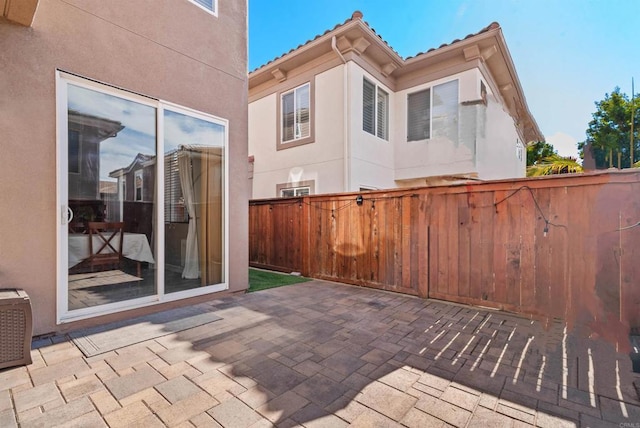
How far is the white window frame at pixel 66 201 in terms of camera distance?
312 cm

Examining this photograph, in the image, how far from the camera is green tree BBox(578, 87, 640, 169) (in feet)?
63.4

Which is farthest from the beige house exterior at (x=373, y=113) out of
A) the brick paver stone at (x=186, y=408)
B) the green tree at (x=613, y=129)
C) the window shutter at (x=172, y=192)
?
the green tree at (x=613, y=129)

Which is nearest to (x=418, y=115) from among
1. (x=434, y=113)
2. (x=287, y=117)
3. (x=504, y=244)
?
(x=434, y=113)

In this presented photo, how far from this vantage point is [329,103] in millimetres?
7711

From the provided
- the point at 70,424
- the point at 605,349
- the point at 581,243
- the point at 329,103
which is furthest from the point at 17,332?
the point at 329,103

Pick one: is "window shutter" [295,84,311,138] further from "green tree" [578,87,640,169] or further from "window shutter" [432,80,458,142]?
"green tree" [578,87,640,169]

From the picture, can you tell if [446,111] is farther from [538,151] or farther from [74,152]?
[538,151]

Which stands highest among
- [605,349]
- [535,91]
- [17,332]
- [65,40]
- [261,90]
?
[535,91]

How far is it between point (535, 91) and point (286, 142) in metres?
10.8

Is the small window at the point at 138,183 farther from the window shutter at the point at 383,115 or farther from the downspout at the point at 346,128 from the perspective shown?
the window shutter at the point at 383,115

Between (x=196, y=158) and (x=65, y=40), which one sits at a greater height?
(x=65, y=40)

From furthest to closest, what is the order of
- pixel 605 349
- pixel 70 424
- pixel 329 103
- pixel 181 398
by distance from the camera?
1. pixel 329 103
2. pixel 605 349
3. pixel 181 398
4. pixel 70 424

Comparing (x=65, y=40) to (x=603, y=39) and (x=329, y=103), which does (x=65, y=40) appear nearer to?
(x=329, y=103)

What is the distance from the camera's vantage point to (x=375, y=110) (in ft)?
27.0
